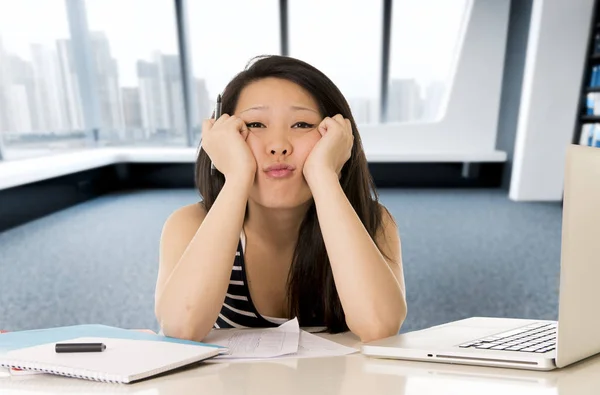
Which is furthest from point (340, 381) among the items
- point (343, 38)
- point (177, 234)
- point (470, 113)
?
point (470, 113)

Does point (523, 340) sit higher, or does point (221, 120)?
point (221, 120)

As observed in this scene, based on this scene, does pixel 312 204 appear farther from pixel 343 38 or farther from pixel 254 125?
pixel 343 38

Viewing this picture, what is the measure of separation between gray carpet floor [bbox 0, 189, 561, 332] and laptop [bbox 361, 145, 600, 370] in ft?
4.91

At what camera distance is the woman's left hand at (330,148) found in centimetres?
92

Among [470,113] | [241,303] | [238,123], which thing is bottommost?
[241,303]

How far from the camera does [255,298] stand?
3.66 ft

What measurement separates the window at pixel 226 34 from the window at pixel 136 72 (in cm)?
30

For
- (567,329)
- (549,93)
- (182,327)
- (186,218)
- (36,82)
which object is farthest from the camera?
(36,82)

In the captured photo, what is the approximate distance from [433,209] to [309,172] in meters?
3.93

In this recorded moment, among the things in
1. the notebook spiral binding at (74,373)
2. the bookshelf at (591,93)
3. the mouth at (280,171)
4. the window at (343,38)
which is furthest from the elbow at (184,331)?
the window at (343,38)

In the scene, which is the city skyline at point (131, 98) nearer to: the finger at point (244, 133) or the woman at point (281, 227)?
the woman at point (281, 227)

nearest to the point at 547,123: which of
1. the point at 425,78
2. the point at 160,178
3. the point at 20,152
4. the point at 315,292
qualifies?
the point at 425,78

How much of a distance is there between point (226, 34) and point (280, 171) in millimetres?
5518

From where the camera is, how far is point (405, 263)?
3.00 m
